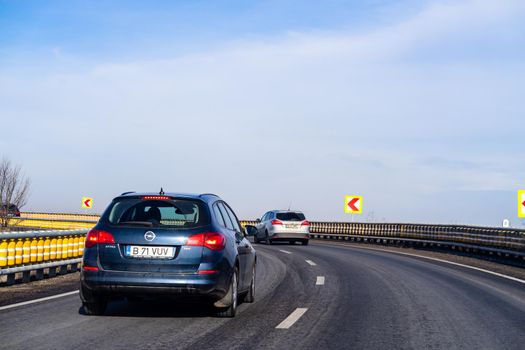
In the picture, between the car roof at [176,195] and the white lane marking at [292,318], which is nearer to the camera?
the white lane marking at [292,318]

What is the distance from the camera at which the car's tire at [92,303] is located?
897 cm

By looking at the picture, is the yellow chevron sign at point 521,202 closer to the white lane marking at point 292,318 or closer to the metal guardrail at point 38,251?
the metal guardrail at point 38,251

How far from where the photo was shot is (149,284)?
866 centimetres

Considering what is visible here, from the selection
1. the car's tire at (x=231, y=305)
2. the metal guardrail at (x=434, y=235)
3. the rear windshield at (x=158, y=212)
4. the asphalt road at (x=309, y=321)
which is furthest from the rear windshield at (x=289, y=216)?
the car's tire at (x=231, y=305)

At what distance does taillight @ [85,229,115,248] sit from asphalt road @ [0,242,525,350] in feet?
3.06

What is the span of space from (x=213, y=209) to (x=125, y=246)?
1295 millimetres

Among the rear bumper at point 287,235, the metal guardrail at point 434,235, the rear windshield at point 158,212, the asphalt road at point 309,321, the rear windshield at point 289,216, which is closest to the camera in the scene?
the asphalt road at point 309,321

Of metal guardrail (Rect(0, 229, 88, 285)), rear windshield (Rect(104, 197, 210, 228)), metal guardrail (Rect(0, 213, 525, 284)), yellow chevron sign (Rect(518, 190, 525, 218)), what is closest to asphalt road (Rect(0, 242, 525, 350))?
rear windshield (Rect(104, 197, 210, 228))

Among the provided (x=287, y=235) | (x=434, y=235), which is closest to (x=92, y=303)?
(x=287, y=235)

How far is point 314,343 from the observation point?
24.6 feet

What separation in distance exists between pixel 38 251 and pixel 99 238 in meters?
6.56

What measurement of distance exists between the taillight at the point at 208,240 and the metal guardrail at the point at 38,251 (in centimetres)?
571

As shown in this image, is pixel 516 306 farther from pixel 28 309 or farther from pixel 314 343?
pixel 28 309

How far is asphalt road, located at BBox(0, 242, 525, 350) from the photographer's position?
24.8ft
